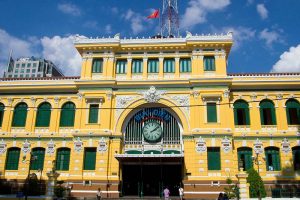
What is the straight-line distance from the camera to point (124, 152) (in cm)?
3569

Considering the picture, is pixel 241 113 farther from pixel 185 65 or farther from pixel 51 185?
pixel 51 185

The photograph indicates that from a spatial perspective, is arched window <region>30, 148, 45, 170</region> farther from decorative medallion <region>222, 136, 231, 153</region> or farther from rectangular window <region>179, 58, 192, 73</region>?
decorative medallion <region>222, 136, 231, 153</region>

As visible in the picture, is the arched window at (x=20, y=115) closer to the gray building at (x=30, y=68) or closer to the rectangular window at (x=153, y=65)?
the rectangular window at (x=153, y=65)

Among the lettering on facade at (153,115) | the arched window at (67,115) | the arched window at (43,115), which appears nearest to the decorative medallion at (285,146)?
the lettering on facade at (153,115)

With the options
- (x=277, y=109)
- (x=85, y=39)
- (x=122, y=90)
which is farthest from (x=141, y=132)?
(x=277, y=109)

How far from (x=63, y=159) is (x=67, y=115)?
16.6 ft

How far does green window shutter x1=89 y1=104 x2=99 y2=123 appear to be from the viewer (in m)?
36.0

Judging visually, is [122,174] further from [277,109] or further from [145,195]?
[277,109]

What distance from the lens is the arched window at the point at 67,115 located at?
123 feet

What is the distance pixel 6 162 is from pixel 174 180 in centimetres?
1912

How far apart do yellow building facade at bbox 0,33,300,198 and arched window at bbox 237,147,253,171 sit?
0.10 m

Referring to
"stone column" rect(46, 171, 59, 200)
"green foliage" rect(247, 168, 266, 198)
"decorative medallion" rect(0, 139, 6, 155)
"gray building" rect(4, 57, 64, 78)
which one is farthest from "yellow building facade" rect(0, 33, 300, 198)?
"gray building" rect(4, 57, 64, 78)

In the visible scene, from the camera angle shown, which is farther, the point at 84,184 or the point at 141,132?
the point at 141,132

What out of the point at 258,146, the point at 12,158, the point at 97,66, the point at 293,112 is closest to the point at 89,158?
the point at 12,158
